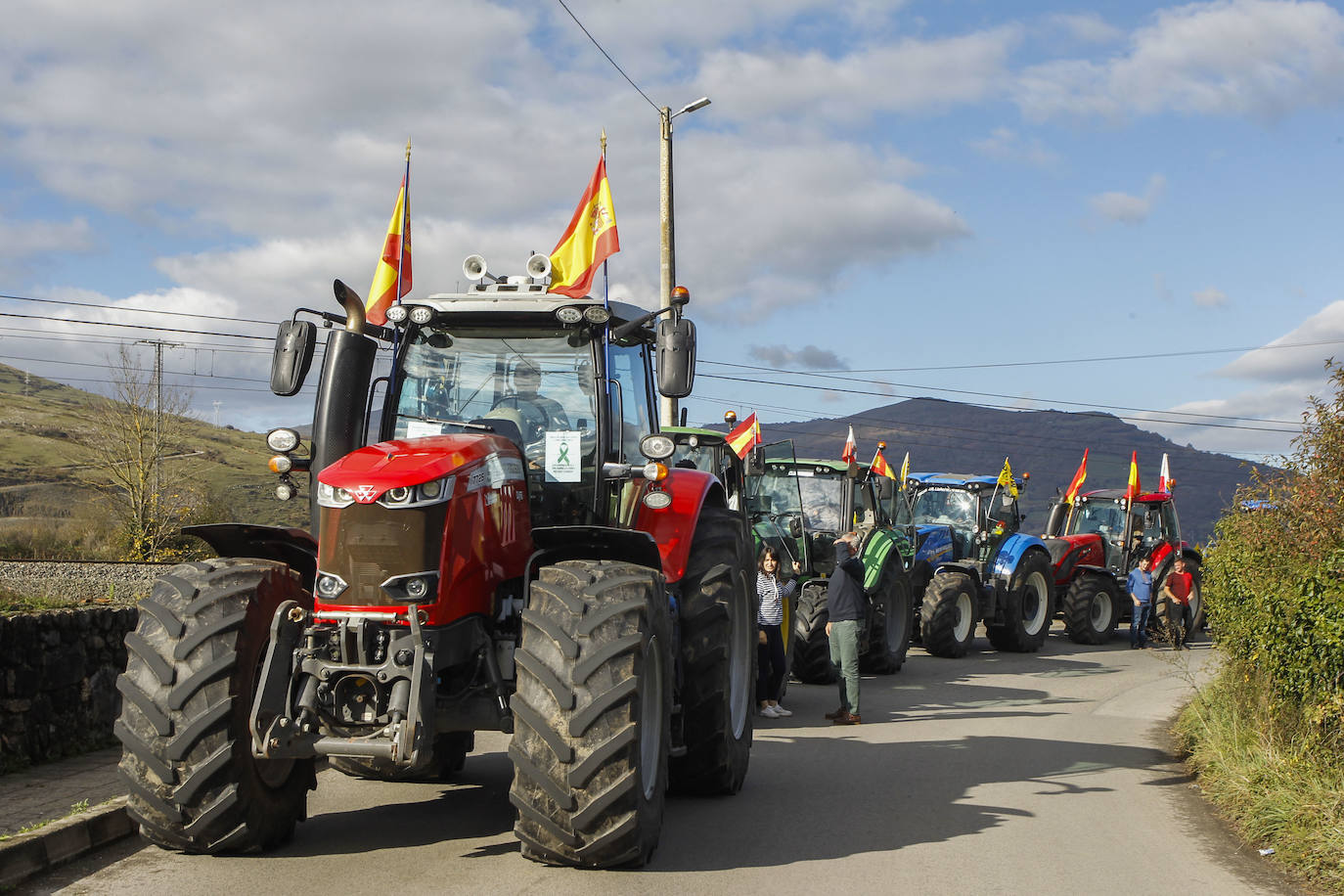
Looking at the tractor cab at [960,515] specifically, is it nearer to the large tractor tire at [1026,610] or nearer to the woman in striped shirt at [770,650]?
the large tractor tire at [1026,610]

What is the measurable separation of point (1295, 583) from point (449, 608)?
5489mm

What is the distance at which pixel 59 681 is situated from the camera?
891cm

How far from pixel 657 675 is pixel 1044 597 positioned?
16.3 metres

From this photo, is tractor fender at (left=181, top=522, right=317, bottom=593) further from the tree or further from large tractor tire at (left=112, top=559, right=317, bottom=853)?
the tree

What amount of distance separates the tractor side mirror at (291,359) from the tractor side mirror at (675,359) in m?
2.04

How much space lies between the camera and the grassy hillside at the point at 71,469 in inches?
1916

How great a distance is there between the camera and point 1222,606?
10.9 m

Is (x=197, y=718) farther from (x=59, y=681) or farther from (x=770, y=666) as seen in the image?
(x=770, y=666)

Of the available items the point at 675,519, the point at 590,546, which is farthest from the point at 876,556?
the point at 590,546

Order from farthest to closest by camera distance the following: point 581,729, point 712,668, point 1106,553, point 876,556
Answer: point 1106,553 → point 876,556 → point 712,668 → point 581,729

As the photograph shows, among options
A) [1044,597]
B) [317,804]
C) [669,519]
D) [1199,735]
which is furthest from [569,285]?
[1044,597]

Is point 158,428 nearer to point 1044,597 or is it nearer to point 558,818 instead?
point 1044,597

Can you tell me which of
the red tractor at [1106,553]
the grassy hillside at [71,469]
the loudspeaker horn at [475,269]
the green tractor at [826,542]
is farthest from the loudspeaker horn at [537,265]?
the grassy hillside at [71,469]

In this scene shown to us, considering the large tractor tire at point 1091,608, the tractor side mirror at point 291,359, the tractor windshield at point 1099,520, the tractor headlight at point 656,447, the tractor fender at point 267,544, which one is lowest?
the large tractor tire at point 1091,608
